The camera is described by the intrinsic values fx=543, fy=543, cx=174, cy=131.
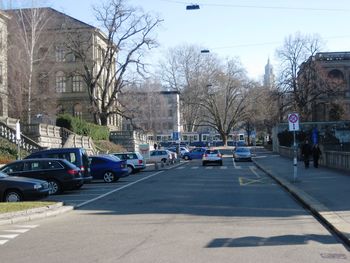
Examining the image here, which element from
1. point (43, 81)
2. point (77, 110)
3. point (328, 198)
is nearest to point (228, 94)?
point (77, 110)

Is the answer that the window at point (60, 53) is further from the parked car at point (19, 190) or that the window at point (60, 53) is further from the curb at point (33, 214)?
the curb at point (33, 214)

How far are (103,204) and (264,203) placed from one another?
17.0 feet

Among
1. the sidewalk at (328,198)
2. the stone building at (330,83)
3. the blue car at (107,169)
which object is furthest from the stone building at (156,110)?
the sidewalk at (328,198)

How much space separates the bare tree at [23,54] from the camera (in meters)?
56.4

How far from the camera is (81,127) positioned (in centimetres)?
6056

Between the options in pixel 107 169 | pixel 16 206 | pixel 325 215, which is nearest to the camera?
pixel 325 215

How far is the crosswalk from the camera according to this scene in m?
11.2

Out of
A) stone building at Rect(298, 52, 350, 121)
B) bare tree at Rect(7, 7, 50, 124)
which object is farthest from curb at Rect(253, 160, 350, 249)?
stone building at Rect(298, 52, 350, 121)

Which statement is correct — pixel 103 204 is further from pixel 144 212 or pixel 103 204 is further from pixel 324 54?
pixel 324 54

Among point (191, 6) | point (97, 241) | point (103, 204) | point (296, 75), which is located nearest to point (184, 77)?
point (296, 75)

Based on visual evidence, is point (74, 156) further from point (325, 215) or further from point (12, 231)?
point (325, 215)

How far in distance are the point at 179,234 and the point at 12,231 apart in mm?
3903

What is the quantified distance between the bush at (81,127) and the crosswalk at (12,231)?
44358 millimetres

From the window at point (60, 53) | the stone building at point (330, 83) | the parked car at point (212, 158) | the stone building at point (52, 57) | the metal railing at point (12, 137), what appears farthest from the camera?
the stone building at point (330, 83)
